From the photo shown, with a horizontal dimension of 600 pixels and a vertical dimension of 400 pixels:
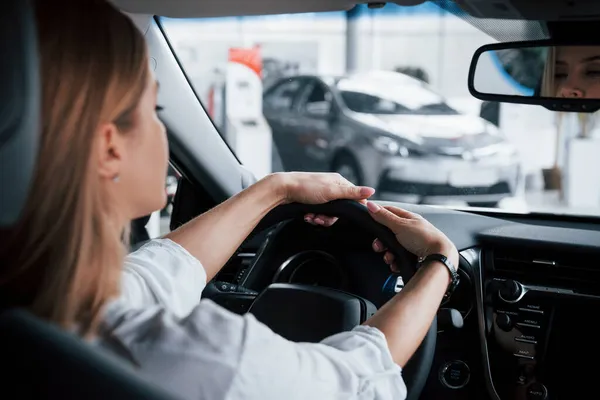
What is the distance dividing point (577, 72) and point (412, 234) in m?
0.89

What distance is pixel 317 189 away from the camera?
6.39 ft

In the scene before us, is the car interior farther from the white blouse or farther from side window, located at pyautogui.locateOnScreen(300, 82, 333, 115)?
side window, located at pyautogui.locateOnScreen(300, 82, 333, 115)

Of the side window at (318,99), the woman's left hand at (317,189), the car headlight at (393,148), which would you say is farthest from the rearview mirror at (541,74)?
the side window at (318,99)

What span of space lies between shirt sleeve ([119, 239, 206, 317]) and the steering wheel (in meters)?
0.21

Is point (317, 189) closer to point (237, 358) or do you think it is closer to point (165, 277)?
point (165, 277)

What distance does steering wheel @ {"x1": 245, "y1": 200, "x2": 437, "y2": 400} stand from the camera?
1856 millimetres

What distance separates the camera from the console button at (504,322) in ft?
8.16

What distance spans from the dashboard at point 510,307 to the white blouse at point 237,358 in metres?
1.03

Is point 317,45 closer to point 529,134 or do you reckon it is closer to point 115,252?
point 529,134

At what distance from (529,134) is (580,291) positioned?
33.5 feet

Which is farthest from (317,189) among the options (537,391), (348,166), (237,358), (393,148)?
(348,166)

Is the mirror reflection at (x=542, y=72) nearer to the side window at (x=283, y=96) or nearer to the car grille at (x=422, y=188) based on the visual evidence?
the car grille at (x=422, y=188)

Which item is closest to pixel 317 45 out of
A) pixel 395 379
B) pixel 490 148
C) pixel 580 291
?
pixel 490 148

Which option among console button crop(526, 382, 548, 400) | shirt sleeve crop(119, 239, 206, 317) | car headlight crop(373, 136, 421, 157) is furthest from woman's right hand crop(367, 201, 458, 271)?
car headlight crop(373, 136, 421, 157)
